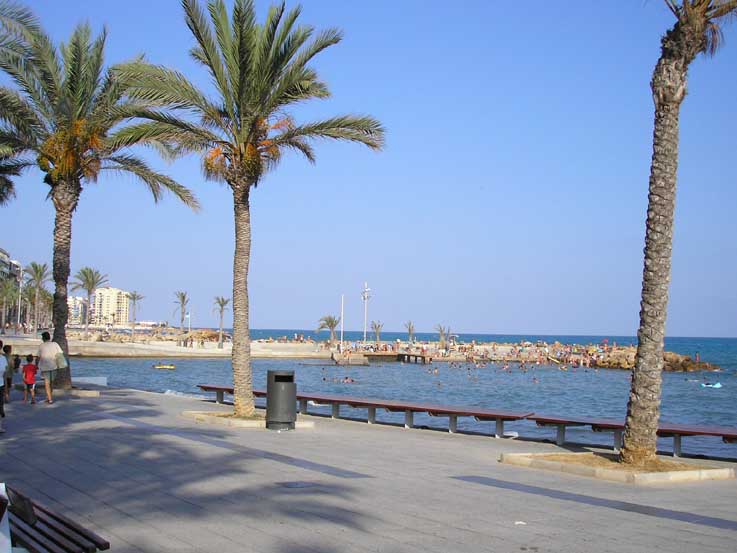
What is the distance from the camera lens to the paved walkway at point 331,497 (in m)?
6.91

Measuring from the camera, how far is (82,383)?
27.0 meters

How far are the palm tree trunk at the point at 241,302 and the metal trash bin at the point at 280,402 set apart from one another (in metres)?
1.33

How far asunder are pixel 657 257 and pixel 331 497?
5.76m

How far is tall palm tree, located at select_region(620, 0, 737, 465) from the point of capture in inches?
447

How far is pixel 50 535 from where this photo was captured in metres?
5.27

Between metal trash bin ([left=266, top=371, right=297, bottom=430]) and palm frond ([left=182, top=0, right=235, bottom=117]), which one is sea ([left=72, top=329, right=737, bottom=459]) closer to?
metal trash bin ([left=266, top=371, right=297, bottom=430])

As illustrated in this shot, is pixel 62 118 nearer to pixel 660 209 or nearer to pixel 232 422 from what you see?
pixel 232 422

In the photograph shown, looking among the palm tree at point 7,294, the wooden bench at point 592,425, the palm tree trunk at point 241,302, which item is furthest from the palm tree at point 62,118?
the palm tree at point 7,294

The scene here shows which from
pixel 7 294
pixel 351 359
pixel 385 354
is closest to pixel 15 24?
pixel 351 359

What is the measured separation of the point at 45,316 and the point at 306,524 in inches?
5899

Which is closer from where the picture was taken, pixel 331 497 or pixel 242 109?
pixel 331 497

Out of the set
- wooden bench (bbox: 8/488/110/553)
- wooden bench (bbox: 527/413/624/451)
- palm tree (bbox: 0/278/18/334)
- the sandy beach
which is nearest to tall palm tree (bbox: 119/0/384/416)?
wooden bench (bbox: 527/413/624/451)

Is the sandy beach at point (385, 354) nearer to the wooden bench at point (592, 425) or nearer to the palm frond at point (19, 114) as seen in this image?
the palm frond at point (19, 114)

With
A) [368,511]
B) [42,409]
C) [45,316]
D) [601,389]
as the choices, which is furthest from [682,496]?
[45,316]
